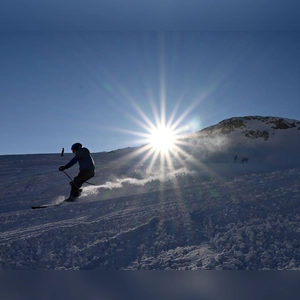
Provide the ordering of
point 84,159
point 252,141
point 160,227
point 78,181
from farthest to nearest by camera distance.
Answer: point 252,141 < point 84,159 < point 78,181 < point 160,227

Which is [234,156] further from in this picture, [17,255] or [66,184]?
→ [17,255]

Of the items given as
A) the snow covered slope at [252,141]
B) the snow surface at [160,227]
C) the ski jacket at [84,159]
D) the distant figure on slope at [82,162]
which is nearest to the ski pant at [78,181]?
the distant figure on slope at [82,162]

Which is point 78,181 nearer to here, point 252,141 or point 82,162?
point 82,162

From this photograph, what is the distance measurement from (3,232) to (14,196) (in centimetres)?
554

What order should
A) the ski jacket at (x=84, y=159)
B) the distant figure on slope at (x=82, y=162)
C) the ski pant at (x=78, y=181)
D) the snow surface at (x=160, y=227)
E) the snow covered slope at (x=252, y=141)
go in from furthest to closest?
the snow covered slope at (x=252, y=141) → the ski jacket at (x=84, y=159) → the distant figure on slope at (x=82, y=162) → the ski pant at (x=78, y=181) → the snow surface at (x=160, y=227)

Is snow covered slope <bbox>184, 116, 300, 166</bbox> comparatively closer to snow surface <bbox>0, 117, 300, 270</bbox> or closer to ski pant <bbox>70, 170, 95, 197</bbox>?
snow surface <bbox>0, 117, 300, 270</bbox>

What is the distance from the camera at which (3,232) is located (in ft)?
19.1

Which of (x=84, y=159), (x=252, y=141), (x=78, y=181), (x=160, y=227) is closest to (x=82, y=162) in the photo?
(x=84, y=159)

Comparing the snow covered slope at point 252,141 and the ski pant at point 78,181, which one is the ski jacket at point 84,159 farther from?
the snow covered slope at point 252,141

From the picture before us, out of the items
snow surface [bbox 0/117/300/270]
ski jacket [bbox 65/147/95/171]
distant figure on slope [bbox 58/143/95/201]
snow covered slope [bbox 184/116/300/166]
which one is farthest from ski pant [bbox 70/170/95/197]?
snow covered slope [bbox 184/116/300/166]

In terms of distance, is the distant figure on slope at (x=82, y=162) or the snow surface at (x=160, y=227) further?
the distant figure on slope at (x=82, y=162)

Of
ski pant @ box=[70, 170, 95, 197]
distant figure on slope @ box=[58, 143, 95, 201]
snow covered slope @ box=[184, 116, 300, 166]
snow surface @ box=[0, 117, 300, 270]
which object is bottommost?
snow surface @ box=[0, 117, 300, 270]

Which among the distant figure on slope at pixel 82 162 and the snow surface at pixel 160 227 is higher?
the distant figure on slope at pixel 82 162

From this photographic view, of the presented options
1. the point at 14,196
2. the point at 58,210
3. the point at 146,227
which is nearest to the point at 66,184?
the point at 14,196
